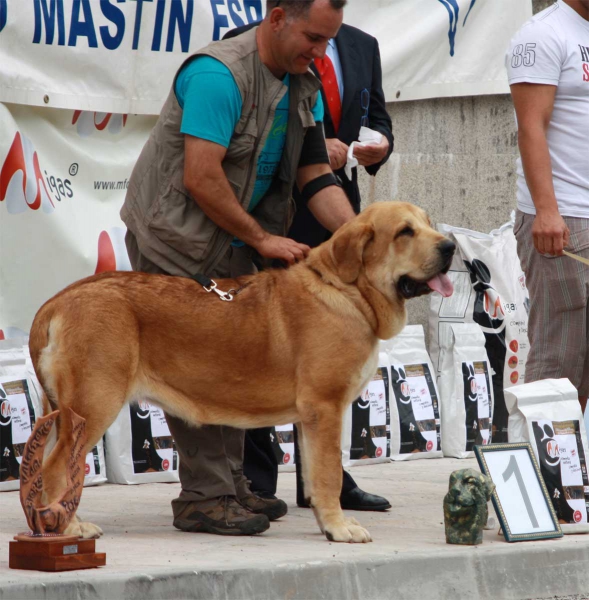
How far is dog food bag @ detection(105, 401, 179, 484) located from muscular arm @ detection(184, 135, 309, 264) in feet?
Result: 6.33

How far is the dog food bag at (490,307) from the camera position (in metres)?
7.49

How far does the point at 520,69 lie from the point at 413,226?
91 centimetres

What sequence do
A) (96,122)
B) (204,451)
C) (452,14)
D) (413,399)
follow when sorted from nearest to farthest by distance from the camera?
(204,451) < (96,122) < (413,399) < (452,14)

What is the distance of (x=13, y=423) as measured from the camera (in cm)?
569

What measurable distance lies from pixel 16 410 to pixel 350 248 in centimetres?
229

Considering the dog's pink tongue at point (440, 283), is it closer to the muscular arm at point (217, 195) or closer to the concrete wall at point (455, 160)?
the muscular arm at point (217, 195)

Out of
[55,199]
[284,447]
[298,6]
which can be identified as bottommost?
[284,447]

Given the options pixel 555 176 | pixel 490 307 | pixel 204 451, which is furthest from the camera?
pixel 490 307

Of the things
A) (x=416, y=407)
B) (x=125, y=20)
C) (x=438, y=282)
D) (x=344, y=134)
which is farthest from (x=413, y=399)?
(x=125, y=20)

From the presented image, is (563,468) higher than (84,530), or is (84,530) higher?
(563,468)

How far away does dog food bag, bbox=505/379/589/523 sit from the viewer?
14.6ft

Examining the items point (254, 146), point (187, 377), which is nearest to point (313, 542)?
point (187, 377)

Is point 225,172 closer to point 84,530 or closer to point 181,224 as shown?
point 181,224

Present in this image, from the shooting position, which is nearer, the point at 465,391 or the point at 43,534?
the point at 43,534
